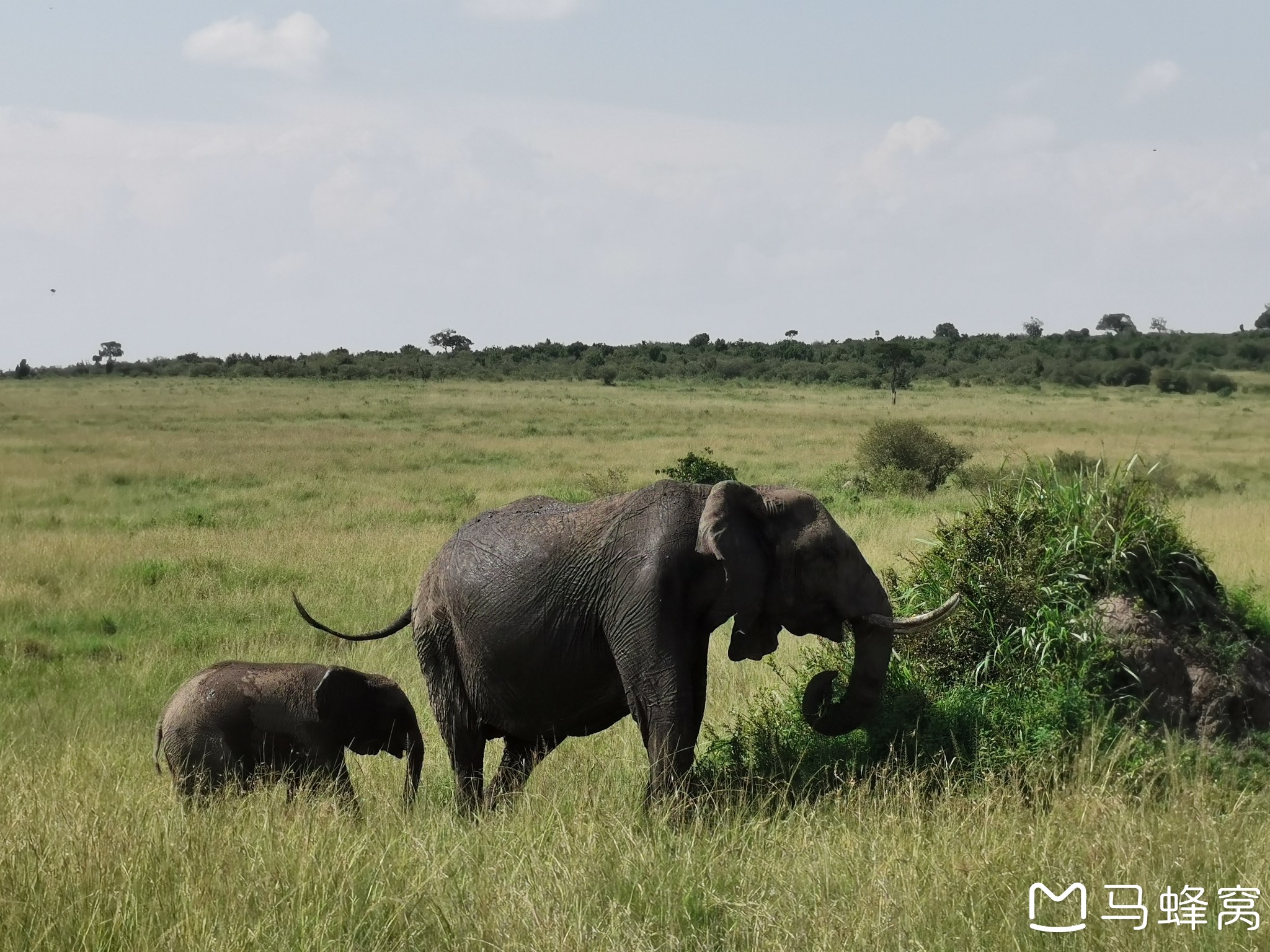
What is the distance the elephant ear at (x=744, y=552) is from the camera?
618cm

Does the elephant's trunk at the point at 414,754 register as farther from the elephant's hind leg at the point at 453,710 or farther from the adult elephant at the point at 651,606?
the adult elephant at the point at 651,606

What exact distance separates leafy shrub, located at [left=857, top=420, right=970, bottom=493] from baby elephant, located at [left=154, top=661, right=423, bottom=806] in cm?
1991

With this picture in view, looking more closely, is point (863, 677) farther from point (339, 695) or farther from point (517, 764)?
point (339, 695)

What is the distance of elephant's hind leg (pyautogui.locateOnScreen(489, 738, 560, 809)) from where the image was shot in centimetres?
742

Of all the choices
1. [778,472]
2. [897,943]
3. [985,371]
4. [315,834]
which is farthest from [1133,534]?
[985,371]

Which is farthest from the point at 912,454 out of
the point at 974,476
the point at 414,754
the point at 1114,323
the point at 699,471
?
the point at 1114,323

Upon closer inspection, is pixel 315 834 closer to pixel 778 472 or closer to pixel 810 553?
pixel 810 553

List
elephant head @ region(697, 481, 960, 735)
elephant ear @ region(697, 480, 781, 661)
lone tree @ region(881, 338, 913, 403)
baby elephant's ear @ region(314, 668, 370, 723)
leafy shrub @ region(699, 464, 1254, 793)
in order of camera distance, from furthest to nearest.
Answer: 1. lone tree @ region(881, 338, 913, 403)
2. baby elephant's ear @ region(314, 668, 370, 723)
3. leafy shrub @ region(699, 464, 1254, 793)
4. elephant head @ region(697, 481, 960, 735)
5. elephant ear @ region(697, 480, 781, 661)

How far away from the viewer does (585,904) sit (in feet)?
16.3
